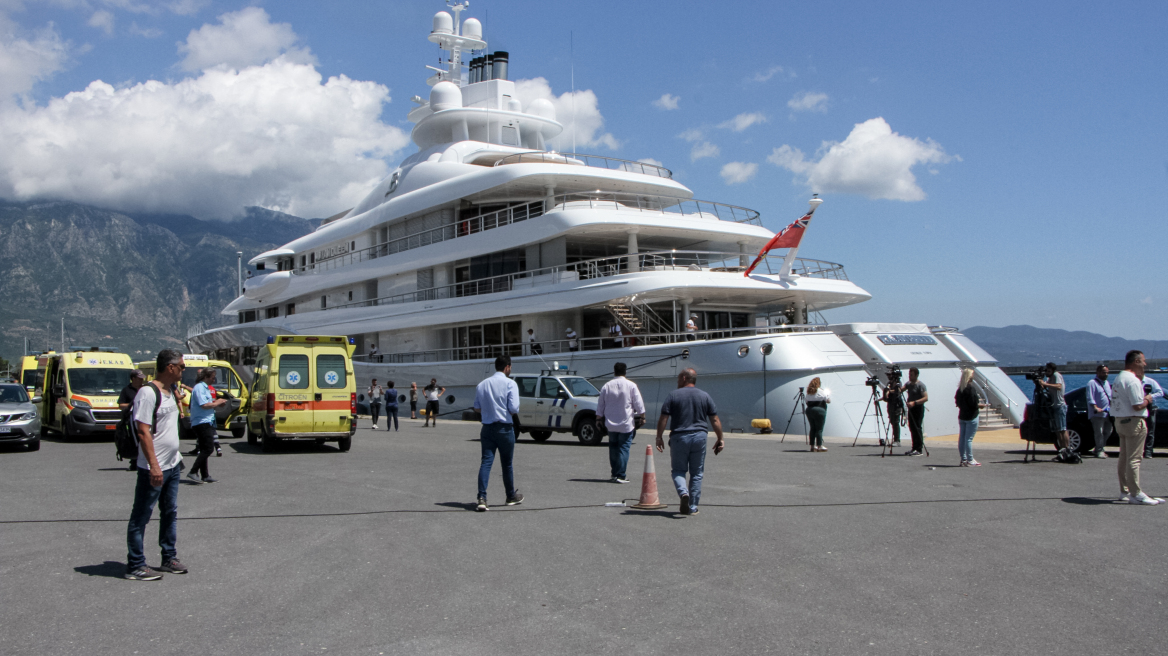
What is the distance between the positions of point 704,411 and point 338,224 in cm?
2801

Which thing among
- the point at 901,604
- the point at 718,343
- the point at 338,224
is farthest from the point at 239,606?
the point at 338,224

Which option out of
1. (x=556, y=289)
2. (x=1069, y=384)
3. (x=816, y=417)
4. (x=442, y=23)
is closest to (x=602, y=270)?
(x=556, y=289)

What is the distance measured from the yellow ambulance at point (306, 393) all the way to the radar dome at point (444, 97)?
18.6 m

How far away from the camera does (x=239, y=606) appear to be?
5.02 meters

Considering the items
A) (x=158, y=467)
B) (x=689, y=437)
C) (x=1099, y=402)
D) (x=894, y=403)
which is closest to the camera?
(x=158, y=467)

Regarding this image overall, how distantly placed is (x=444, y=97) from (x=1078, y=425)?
25.5 m

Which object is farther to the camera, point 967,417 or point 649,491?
point 967,417

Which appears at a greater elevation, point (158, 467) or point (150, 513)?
point (158, 467)

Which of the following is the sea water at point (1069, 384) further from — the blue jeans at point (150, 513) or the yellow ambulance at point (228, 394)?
the yellow ambulance at point (228, 394)

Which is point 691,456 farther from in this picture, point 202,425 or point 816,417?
point 816,417

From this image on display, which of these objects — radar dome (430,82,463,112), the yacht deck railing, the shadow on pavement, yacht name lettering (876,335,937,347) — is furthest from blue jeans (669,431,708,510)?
radar dome (430,82,463,112)

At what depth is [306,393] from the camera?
1520cm

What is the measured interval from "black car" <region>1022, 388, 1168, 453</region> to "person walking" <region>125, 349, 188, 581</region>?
470 inches

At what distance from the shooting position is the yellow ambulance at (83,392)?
1717 cm
